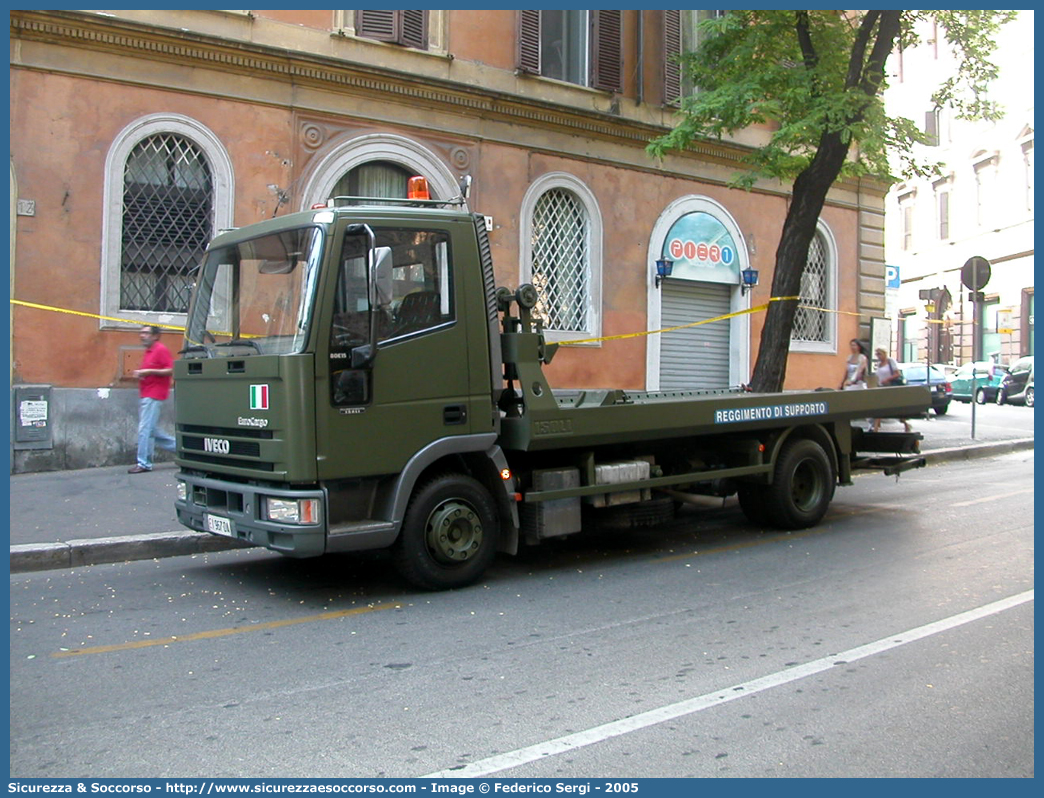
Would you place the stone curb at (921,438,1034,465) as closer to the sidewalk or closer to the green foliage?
the sidewalk

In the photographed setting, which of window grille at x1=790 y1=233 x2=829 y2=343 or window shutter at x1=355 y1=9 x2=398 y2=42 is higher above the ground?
window shutter at x1=355 y1=9 x2=398 y2=42

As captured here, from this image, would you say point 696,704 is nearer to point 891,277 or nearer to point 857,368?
point 857,368

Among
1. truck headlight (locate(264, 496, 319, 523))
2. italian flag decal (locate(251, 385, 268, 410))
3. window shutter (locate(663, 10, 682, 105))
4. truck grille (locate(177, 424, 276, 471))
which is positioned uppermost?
window shutter (locate(663, 10, 682, 105))

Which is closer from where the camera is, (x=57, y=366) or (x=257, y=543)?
(x=257, y=543)

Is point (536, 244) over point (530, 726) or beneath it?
over

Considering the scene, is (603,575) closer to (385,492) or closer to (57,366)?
(385,492)

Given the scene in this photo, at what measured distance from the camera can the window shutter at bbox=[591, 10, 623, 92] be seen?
16266mm

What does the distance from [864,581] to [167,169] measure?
9768 millimetres

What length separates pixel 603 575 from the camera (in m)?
7.54

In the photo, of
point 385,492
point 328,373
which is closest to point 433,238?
point 328,373

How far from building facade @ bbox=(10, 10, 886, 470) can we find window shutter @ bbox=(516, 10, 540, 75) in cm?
3

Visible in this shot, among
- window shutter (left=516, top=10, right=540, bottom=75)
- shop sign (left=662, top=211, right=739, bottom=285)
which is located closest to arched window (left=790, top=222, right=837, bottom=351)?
shop sign (left=662, top=211, right=739, bottom=285)

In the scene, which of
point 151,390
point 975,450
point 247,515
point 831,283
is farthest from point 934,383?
point 247,515

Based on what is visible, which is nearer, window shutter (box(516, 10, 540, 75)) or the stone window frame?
window shutter (box(516, 10, 540, 75))
